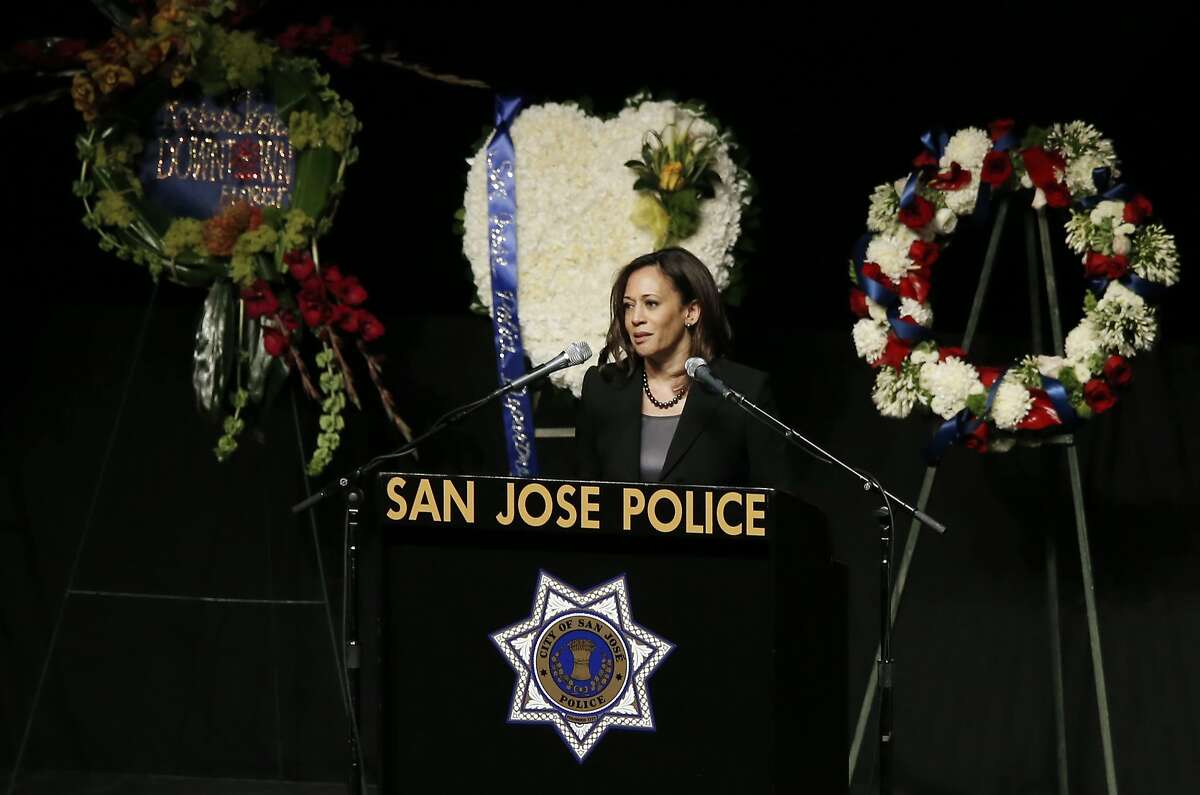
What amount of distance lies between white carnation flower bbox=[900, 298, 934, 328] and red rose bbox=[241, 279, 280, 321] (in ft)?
5.19

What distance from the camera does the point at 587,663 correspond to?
2600 mm

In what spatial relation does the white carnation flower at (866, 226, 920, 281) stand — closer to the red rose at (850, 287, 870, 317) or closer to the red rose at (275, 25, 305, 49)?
the red rose at (850, 287, 870, 317)

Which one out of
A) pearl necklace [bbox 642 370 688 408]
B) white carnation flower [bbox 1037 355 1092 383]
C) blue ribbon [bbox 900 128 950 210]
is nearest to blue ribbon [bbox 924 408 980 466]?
white carnation flower [bbox 1037 355 1092 383]

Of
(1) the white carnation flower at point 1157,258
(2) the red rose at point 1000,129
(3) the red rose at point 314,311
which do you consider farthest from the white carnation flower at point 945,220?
(3) the red rose at point 314,311

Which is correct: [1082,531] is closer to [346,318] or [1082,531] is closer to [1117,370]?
[1117,370]

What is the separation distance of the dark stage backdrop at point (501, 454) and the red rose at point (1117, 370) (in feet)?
1.73

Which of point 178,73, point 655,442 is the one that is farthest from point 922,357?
point 178,73

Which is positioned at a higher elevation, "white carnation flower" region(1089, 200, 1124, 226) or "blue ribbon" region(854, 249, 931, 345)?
"white carnation flower" region(1089, 200, 1124, 226)

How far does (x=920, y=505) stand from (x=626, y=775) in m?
1.61

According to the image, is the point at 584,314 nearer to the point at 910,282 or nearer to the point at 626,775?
the point at 910,282

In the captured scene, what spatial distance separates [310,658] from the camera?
15.6 feet

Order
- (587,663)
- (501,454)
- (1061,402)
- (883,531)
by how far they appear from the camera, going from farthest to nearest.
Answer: (501,454) < (1061,402) < (883,531) < (587,663)

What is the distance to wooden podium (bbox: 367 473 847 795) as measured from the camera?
2605mm

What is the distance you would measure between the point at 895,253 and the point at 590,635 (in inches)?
67.1
